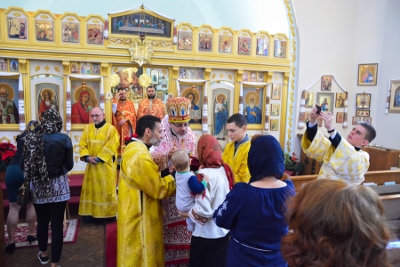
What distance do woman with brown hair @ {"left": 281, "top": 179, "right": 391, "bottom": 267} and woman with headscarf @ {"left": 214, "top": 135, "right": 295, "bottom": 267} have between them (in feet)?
2.17

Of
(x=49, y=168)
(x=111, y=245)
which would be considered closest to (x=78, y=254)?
(x=111, y=245)

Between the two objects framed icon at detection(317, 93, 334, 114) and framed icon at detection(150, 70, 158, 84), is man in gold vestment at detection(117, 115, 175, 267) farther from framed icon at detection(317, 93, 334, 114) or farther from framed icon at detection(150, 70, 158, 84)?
framed icon at detection(317, 93, 334, 114)

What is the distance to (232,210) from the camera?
1657 millimetres

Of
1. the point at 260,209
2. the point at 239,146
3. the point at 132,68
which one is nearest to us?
the point at 260,209

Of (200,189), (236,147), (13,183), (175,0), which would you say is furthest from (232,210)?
(175,0)

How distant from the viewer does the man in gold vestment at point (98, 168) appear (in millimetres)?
4594

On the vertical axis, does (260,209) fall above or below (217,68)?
below

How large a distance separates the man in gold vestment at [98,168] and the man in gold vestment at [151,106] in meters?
1.84

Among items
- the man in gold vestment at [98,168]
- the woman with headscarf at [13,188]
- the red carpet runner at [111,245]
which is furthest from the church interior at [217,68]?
the woman with headscarf at [13,188]

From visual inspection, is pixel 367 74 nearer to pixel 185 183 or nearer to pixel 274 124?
pixel 274 124

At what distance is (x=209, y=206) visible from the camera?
2.20m

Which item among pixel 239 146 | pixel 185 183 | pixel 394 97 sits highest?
pixel 394 97

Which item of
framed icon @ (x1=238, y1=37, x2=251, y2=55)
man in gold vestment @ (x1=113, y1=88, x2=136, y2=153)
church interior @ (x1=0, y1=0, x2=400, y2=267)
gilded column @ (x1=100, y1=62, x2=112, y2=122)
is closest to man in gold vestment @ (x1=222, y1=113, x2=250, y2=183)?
church interior @ (x1=0, y1=0, x2=400, y2=267)

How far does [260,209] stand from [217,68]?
19.6 ft
